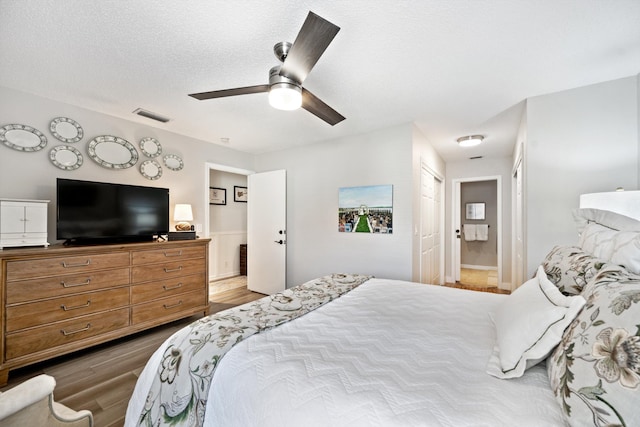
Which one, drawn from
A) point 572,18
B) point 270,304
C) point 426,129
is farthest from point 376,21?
point 426,129

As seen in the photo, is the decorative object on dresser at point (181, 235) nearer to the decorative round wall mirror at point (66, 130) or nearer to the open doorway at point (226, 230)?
the decorative round wall mirror at point (66, 130)

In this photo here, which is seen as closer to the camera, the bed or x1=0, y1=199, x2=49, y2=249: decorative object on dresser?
the bed

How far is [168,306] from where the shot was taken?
290 cm

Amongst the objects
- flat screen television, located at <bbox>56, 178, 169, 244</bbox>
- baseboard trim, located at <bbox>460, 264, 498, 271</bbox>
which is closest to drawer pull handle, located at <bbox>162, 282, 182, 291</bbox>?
flat screen television, located at <bbox>56, 178, 169, 244</bbox>

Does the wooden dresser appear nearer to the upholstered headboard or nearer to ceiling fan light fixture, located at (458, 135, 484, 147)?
the upholstered headboard

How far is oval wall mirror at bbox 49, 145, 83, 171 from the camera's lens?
2537 millimetres

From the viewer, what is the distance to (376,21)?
1527 millimetres

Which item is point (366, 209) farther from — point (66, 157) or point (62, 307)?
point (66, 157)

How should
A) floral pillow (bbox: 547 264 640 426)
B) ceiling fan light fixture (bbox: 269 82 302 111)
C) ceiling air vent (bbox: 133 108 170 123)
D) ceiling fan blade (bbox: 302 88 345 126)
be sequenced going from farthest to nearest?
1. ceiling air vent (bbox: 133 108 170 123)
2. ceiling fan blade (bbox: 302 88 345 126)
3. ceiling fan light fixture (bbox: 269 82 302 111)
4. floral pillow (bbox: 547 264 640 426)

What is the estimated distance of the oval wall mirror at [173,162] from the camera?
337 cm

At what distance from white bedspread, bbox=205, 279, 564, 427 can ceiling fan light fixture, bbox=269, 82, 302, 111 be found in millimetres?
1314

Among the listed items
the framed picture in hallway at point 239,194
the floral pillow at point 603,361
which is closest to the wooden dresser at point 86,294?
the framed picture in hallway at point 239,194

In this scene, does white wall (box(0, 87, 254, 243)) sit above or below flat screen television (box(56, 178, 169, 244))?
above

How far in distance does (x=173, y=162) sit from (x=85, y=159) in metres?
0.88
